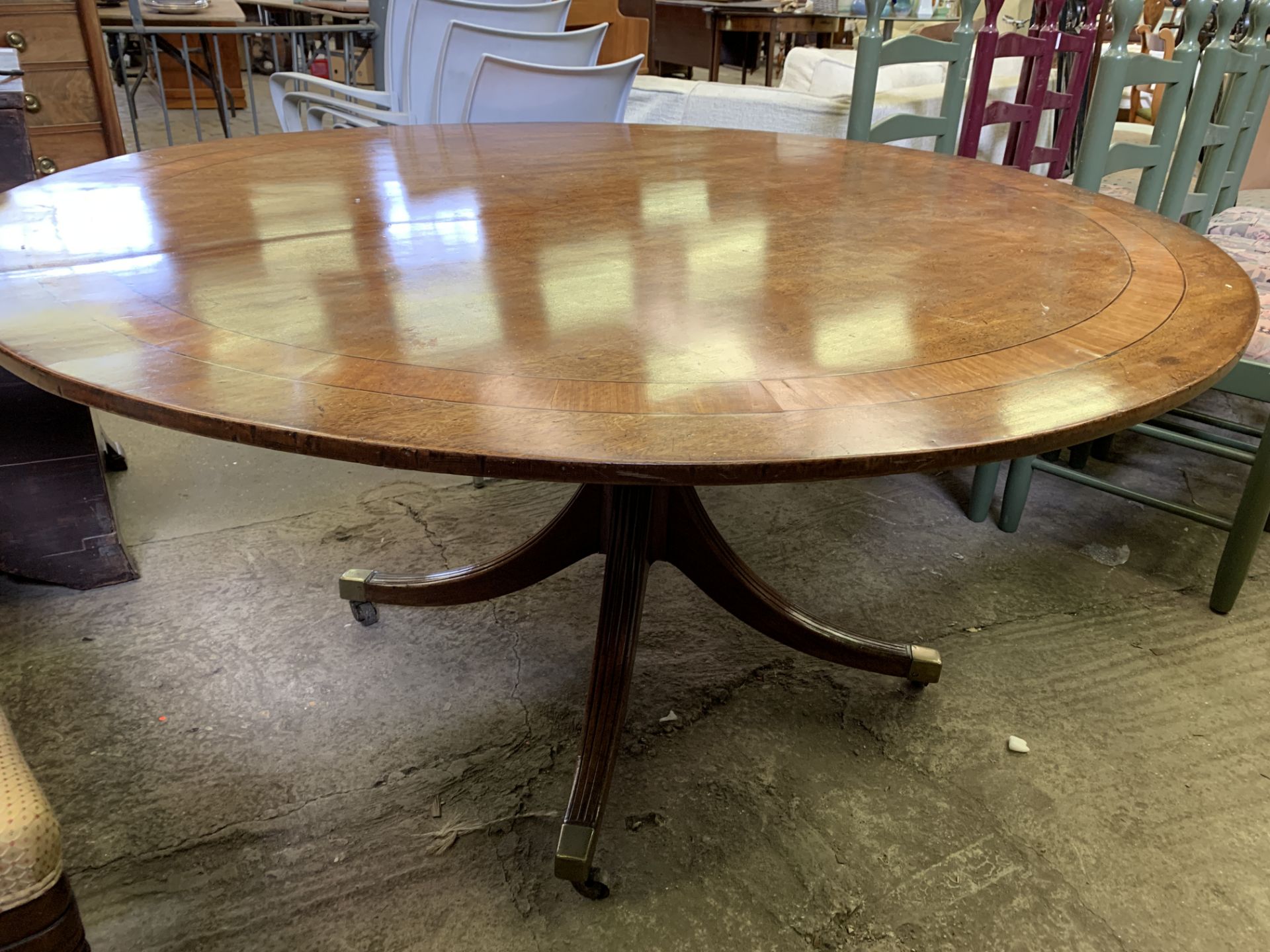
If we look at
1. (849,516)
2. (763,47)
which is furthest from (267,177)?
(763,47)

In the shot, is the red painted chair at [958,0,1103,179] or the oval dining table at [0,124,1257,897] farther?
the red painted chair at [958,0,1103,179]

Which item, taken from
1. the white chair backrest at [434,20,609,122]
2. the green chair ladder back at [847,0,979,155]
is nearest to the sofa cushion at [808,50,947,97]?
the green chair ladder back at [847,0,979,155]

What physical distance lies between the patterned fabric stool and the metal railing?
6.21 feet

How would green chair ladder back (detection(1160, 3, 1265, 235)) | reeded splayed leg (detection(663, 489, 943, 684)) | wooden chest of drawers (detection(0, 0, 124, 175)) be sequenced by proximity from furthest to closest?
1. wooden chest of drawers (detection(0, 0, 124, 175))
2. green chair ladder back (detection(1160, 3, 1265, 235))
3. reeded splayed leg (detection(663, 489, 943, 684))

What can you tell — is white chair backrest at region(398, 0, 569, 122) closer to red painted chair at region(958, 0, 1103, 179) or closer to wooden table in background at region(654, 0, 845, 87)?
red painted chair at region(958, 0, 1103, 179)

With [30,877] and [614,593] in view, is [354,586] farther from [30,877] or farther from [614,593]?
[30,877]

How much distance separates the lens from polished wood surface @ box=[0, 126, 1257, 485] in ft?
2.14

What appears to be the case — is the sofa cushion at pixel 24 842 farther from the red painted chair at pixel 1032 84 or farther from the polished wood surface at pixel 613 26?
the polished wood surface at pixel 613 26

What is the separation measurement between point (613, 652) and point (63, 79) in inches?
81.9

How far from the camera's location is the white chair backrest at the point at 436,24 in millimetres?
2746

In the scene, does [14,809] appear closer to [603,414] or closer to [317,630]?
[603,414]

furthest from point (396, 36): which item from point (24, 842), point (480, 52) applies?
point (24, 842)

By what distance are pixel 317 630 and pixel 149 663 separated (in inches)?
10.7

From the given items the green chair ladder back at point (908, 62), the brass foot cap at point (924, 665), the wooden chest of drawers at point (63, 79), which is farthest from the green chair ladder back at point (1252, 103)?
the wooden chest of drawers at point (63, 79)
